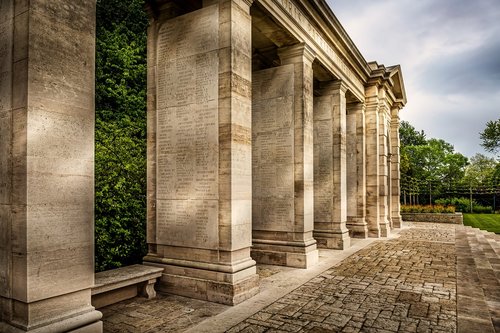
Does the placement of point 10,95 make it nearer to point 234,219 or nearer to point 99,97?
point 234,219

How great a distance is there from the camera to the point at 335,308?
254 inches

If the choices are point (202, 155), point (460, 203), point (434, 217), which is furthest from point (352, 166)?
point (460, 203)

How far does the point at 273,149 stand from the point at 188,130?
3.78 m

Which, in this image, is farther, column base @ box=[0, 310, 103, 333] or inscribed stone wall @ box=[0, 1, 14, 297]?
inscribed stone wall @ box=[0, 1, 14, 297]

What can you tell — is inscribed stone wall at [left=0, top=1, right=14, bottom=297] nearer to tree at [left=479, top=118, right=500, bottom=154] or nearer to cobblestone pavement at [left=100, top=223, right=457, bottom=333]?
cobblestone pavement at [left=100, top=223, right=457, bottom=333]

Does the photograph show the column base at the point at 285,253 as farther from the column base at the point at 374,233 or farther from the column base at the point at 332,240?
the column base at the point at 374,233

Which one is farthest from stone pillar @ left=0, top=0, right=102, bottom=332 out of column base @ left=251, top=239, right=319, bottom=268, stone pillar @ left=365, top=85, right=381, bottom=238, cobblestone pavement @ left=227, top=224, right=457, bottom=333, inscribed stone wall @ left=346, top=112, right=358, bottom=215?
stone pillar @ left=365, top=85, right=381, bottom=238

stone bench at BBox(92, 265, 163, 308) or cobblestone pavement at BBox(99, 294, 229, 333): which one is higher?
stone bench at BBox(92, 265, 163, 308)

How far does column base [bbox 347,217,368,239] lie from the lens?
16594 mm

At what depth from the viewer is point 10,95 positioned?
4336 mm

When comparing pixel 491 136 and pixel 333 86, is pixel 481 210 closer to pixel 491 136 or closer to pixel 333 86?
pixel 491 136

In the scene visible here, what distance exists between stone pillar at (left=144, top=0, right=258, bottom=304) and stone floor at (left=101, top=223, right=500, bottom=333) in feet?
2.23

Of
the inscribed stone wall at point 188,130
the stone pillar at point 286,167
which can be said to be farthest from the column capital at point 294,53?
the inscribed stone wall at point 188,130

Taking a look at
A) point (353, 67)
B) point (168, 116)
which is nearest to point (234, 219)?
point (168, 116)
